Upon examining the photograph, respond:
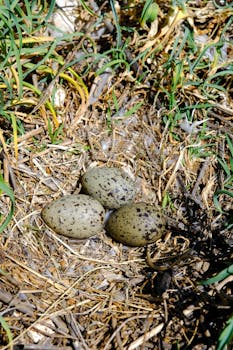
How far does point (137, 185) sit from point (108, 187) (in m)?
0.27

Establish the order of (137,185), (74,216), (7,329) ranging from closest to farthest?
(7,329) < (74,216) < (137,185)

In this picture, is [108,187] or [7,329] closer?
[7,329]

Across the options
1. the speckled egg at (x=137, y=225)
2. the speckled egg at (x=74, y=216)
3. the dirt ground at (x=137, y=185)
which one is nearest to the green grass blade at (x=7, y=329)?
the dirt ground at (x=137, y=185)

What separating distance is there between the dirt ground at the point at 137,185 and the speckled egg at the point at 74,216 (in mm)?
79

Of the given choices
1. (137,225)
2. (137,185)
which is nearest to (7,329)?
(137,225)

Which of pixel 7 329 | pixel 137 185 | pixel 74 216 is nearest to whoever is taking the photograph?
pixel 7 329

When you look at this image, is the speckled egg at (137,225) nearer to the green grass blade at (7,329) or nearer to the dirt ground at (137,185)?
the dirt ground at (137,185)

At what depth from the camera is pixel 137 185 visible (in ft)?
10.4

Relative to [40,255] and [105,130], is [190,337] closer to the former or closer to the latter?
[40,255]

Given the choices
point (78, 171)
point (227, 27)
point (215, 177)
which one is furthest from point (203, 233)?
point (227, 27)

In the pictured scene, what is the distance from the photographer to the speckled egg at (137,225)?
9.39 feet

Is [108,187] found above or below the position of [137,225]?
above

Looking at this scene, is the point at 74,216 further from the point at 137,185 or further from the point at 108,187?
the point at 137,185

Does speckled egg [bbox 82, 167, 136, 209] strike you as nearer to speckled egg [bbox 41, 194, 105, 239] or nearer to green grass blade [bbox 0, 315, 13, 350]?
speckled egg [bbox 41, 194, 105, 239]
